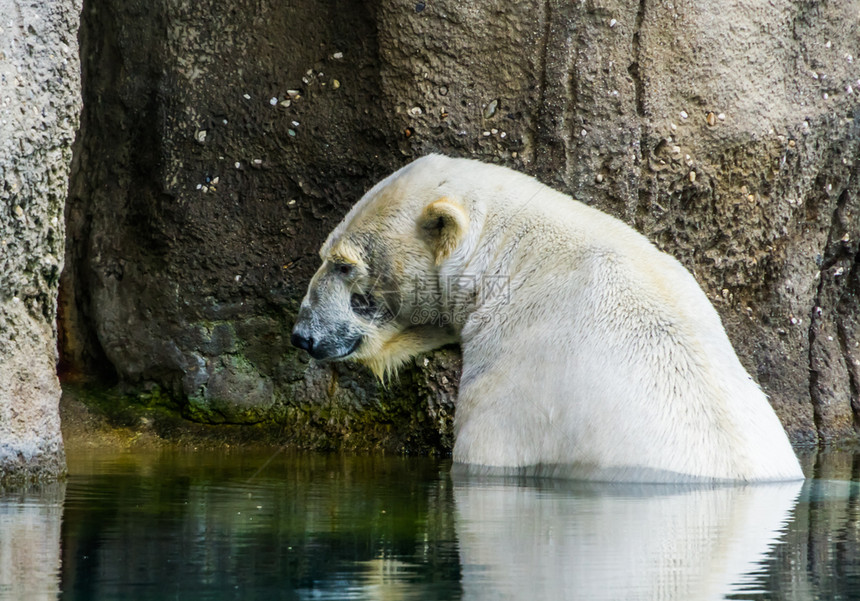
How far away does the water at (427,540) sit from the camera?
2605 millimetres

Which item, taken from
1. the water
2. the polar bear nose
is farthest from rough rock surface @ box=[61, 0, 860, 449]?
the water

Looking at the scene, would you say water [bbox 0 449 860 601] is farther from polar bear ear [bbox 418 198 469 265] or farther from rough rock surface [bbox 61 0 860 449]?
rough rock surface [bbox 61 0 860 449]

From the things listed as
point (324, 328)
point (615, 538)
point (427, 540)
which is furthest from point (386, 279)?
point (615, 538)

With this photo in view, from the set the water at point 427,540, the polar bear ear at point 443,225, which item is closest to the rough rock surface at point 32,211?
the water at point 427,540

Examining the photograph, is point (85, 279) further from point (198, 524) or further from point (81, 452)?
point (198, 524)

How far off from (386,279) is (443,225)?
400mm

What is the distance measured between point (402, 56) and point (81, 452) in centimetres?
279

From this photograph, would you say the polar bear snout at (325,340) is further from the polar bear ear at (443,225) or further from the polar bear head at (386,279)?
the polar bear ear at (443,225)

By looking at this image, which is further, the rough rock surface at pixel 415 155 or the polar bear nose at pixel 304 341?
the rough rock surface at pixel 415 155

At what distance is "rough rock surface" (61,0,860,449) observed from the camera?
256 inches

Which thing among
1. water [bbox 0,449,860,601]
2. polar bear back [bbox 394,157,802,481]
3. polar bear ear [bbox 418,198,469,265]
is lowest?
water [bbox 0,449,860,601]

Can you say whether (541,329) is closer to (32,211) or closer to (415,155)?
(32,211)

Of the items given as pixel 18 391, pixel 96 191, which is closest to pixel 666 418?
pixel 18 391

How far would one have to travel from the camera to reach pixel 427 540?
3.23 metres
